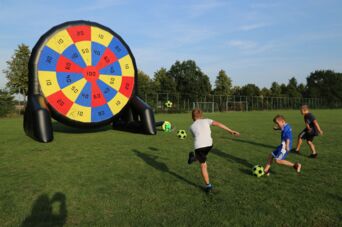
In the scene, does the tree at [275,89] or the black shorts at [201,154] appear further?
the tree at [275,89]

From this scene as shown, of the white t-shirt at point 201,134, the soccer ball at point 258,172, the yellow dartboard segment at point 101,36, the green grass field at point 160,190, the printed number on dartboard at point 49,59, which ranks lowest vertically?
the green grass field at point 160,190

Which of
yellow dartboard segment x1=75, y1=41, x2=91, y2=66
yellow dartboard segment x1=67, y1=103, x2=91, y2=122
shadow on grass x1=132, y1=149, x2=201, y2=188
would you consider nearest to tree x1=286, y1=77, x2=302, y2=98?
yellow dartboard segment x1=75, y1=41, x2=91, y2=66

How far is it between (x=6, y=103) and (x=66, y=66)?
24651 millimetres

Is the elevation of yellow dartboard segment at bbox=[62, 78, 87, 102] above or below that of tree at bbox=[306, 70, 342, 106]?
below

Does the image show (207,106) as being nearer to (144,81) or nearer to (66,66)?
(144,81)

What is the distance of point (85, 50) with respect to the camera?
38.5 feet

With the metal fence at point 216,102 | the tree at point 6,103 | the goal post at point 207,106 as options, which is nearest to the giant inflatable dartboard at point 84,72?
the tree at point 6,103

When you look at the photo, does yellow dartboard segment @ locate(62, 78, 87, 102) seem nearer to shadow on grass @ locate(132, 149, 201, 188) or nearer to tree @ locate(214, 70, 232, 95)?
shadow on grass @ locate(132, 149, 201, 188)

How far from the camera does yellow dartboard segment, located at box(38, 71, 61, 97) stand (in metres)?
11.0

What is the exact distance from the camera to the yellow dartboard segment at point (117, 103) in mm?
12277

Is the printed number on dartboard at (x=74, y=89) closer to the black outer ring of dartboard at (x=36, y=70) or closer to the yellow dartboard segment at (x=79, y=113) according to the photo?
the yellow dartboard segment at (x=79, y=113)

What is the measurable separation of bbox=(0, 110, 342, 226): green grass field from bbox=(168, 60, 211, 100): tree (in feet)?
173

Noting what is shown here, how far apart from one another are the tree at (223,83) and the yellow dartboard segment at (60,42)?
55899 millimetres

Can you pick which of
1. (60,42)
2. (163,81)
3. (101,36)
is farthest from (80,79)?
(163,81)
